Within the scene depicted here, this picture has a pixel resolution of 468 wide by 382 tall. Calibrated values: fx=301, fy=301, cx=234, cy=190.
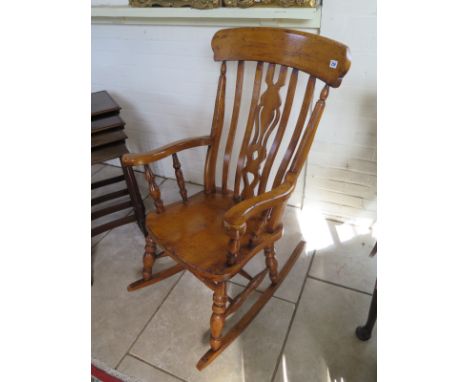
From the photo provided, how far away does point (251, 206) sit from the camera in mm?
899

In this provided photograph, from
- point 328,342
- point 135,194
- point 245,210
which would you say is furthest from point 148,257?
point 328,342

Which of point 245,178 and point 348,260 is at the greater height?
point 245,178

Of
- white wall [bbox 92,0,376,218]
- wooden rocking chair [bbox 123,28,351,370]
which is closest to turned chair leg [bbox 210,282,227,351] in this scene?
wooden rocking chair [bbox 123,28,351,370]

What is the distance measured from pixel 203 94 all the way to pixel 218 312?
121 centimetres

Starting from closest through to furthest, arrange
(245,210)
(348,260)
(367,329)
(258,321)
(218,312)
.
→ (245,210)
(218,312)
(367,329)
(258,321)
(348,260)

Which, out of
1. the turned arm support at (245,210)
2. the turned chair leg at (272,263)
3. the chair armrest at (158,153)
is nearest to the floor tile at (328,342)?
the turned chair leg at (272,263)

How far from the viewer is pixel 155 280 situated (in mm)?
1519

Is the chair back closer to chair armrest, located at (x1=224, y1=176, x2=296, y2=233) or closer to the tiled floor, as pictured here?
chair armrest, located at (x1=224, y1=176, x2=296, y2=233)

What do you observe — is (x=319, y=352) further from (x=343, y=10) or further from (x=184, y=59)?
(x=184, y=59)

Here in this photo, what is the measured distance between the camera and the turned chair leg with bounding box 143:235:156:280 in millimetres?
1396

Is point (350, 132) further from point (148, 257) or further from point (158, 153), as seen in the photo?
point (148, 257)

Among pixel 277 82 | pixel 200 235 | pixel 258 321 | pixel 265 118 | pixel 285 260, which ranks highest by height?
pixel 277 82
